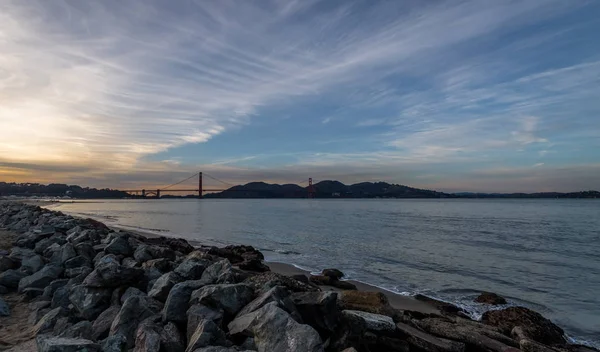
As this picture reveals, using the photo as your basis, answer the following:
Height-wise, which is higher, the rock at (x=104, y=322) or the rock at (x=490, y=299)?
the rock at (x=104, y=322)

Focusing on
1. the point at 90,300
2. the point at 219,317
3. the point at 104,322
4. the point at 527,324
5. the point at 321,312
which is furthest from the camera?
the point at 527,324

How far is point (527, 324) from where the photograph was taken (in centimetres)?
671

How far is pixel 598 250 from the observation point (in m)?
18.5

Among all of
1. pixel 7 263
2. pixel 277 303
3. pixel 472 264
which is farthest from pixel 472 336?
pixel 472 264

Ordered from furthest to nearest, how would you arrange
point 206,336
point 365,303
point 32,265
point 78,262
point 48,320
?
point 32,265 → point 78,262 → point 365,303 → point 48,320 → point 206,336

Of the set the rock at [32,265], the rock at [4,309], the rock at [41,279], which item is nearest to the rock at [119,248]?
the rock at [41,279]

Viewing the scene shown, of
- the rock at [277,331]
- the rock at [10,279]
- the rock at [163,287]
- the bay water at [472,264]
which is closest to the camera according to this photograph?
the rock at [277,331]

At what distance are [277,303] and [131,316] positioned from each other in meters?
1.80

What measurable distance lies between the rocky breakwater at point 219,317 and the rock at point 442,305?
0.88m

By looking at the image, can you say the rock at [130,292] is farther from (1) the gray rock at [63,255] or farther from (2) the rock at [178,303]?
(1) the gray rock at [63,255]

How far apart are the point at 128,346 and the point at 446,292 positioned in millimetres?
8198

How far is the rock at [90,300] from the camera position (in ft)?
17.0

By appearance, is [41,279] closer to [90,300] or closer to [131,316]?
[90,300]

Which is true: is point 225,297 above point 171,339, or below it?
above
